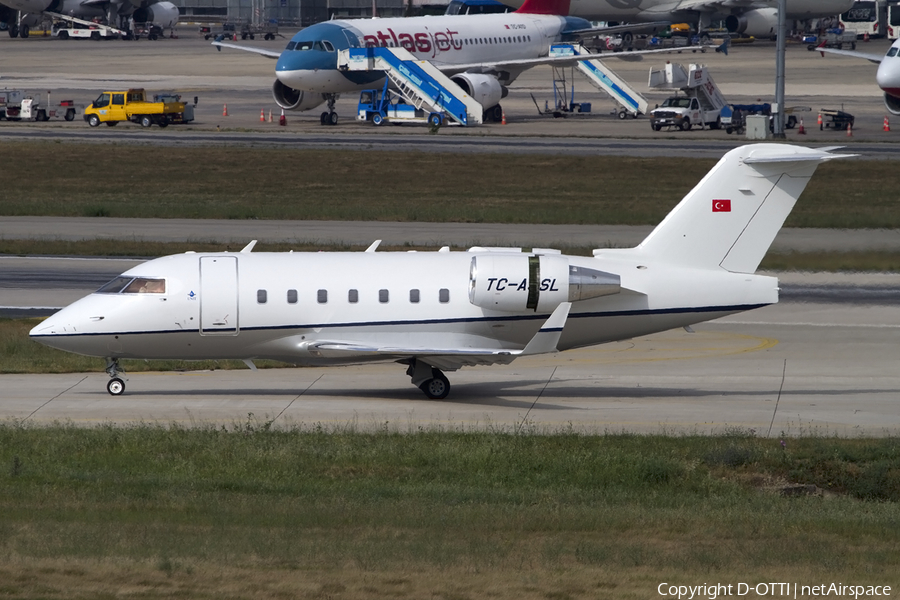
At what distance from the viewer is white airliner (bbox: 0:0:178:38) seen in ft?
544

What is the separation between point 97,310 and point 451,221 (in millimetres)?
26847

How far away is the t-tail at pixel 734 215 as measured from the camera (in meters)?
25.2

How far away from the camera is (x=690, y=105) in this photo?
8294cm

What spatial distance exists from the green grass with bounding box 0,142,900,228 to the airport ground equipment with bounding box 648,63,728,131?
18497 millimetres

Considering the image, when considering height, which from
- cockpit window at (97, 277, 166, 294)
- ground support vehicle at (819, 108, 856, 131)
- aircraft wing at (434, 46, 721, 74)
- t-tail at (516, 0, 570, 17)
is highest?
t-tail at (516, 0, 570, 17)

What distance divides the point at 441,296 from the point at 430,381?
80.6 inches

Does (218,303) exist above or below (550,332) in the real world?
above

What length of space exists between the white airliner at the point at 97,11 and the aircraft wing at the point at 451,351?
156m

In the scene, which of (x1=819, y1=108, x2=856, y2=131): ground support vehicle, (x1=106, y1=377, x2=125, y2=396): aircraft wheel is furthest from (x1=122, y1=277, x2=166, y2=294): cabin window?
(x1=819, y1=108, x2=856, y2=131): ground support vehicle

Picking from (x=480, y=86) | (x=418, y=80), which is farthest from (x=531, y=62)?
(x=418, y=80)

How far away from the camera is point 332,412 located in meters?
23.9

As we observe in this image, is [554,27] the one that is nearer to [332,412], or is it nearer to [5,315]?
[5,315]

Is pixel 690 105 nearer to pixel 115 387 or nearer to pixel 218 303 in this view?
pixel 218 303

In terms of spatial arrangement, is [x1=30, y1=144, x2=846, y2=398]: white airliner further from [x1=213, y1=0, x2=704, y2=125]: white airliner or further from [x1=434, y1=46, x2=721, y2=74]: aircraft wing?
[x1=434, y1=46, x2=721, y2=74]: aircraft wing
